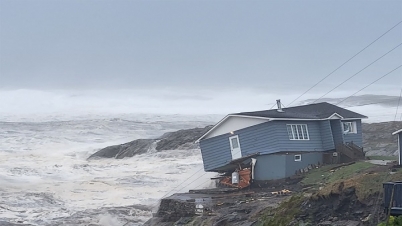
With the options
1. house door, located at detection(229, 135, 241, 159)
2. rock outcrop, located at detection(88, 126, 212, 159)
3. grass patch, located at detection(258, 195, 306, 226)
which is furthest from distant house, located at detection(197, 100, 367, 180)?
rock outcrop, located at detection(88, 126, 212, 159)

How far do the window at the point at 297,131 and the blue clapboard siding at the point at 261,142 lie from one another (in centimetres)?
15

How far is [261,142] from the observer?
30.1 m

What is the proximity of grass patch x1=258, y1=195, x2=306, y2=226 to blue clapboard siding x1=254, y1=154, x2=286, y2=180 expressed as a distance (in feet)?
26.4

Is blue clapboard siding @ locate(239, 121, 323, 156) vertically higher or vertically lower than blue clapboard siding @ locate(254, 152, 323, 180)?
higher

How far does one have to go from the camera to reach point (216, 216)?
75.1ft

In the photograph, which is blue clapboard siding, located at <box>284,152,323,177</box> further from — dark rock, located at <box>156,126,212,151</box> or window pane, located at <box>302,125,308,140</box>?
dark rock, located at <box>156,126,212,151</box>

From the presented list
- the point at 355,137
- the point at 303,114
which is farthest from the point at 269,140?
the point at 355,137

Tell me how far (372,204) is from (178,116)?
322 ft

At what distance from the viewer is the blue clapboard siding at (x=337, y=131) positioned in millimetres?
32719

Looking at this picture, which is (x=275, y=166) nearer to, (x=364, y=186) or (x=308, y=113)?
(x=308, y=113)

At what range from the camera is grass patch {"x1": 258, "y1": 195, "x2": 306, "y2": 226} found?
1934 cm

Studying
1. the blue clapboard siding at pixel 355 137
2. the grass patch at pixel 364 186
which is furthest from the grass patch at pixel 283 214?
the blue clapboard siding at pixel 355 137

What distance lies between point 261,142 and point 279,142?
2.68 feet

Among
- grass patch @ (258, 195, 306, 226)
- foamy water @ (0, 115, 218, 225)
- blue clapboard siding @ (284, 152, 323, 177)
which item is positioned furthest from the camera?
foamy water @ (0, 115, 218, 225)
